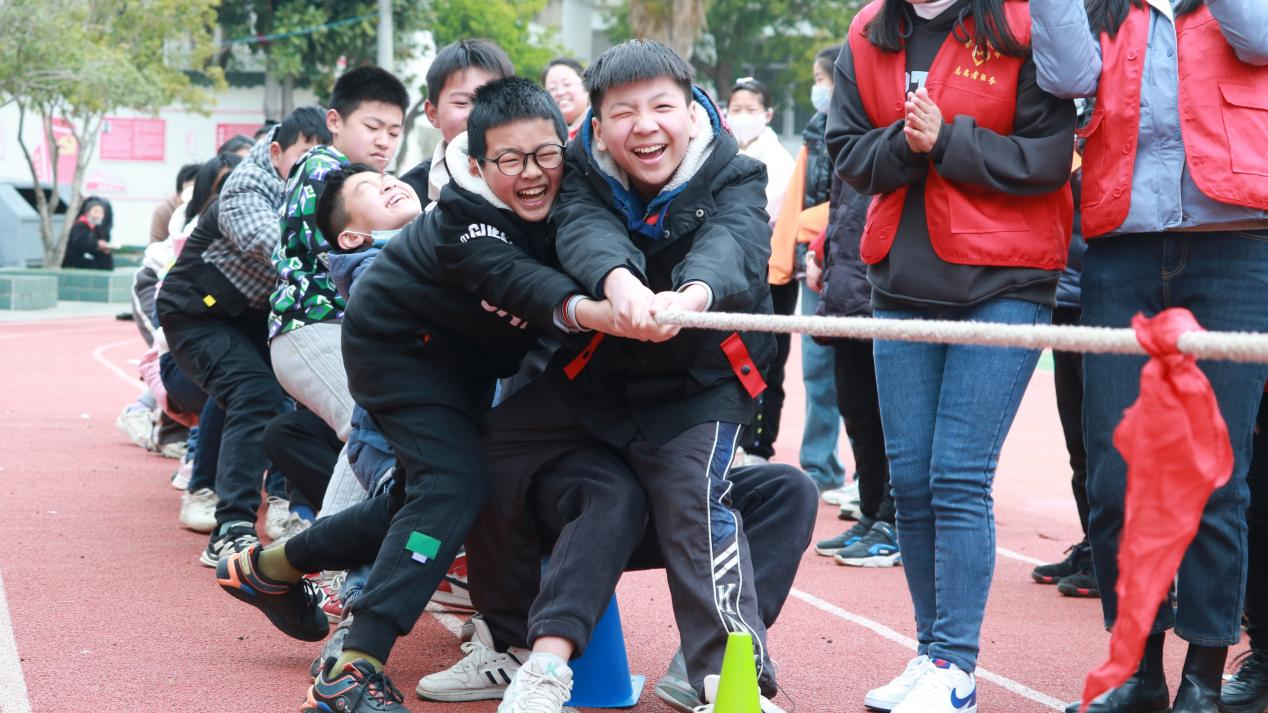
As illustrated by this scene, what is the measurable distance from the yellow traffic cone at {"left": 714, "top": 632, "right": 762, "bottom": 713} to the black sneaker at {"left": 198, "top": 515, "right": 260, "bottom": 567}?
2972 millimetres

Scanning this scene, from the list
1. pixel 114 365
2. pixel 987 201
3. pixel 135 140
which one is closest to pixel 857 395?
pixel 987 201

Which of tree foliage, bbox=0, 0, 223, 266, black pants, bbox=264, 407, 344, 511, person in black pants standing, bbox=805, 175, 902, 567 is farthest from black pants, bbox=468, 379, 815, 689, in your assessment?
tree foliage, bbox=0, 0, 223, 266

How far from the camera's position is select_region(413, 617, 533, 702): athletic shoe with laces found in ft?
13.3

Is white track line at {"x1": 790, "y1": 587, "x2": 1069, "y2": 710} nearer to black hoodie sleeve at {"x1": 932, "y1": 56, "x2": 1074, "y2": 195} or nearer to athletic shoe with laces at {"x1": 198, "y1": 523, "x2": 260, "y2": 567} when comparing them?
black hoodie sleeve at {"x1": 932, "y1": 56, "x2": 1074, "y2": 195}

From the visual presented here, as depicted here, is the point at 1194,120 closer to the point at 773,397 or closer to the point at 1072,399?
the point at 1072,399

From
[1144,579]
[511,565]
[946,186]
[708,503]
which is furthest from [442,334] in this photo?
[1144,579]

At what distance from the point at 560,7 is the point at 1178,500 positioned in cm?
4851

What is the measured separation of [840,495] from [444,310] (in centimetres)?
436

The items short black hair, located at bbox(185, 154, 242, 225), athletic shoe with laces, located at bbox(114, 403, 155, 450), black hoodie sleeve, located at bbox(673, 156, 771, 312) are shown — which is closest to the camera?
black hoodie sleeve, located at bbox(673, 156, 771, 312)

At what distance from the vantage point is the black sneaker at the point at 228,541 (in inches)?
226

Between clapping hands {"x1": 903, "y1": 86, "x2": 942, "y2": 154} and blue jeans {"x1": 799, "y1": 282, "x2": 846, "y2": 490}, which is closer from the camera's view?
clapping hands {"x1": 903, "y1": 86, "x2": 942, "y2": 154}

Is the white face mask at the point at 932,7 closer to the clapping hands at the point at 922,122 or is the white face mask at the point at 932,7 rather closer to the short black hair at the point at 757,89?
the clapping hands at the point at 922,122

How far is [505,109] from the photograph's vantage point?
3.88 metres

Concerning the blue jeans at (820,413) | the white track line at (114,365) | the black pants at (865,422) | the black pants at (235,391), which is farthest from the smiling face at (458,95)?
the white track line at (114,365)
